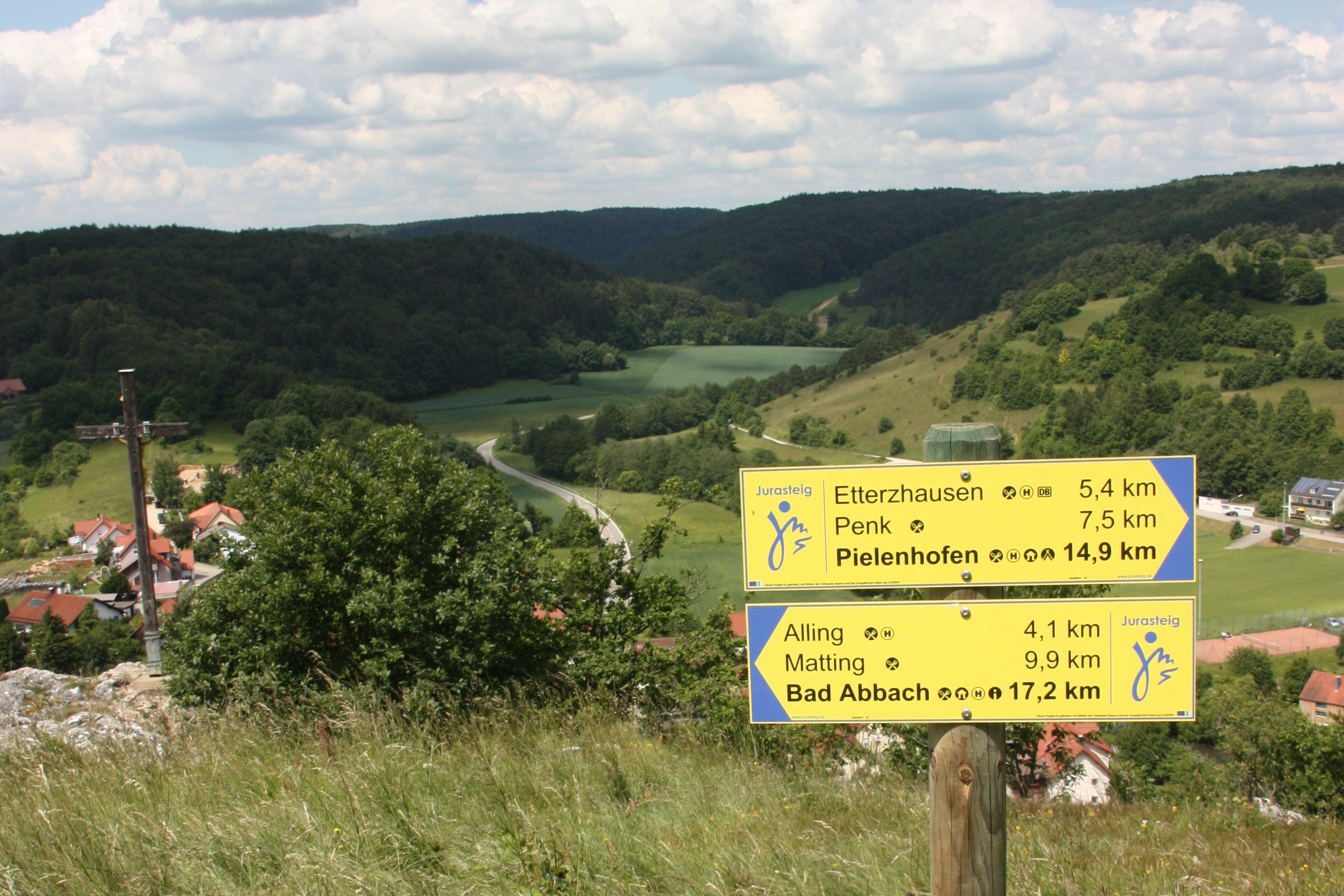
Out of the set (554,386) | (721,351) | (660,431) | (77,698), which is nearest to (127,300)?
(554,386)

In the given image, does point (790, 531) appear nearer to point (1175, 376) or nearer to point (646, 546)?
point (646, 546)

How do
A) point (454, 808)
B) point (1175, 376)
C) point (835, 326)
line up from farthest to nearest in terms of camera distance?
point (835, 326), point (1175, 376), point (454, 808)

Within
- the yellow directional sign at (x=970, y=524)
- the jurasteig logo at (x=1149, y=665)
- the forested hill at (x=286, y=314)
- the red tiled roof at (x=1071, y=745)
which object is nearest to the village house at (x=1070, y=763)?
the red tiled roof at (x=1071, y=745)

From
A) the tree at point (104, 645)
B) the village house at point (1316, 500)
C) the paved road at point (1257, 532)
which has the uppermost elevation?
the tree at point (104, 645)

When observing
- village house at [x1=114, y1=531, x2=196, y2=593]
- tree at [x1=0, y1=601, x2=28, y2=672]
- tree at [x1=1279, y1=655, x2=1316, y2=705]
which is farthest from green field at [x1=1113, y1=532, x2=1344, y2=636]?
village house at [x1=114, y1=531, x2=196, y2=593]

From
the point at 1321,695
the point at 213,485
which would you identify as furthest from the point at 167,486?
the point at 1321,695

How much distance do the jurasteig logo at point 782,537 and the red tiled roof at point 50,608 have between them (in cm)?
3727

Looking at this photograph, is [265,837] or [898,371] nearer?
[265,837]

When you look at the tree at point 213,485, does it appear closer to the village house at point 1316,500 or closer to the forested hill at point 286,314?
the forested hill at point 286,314

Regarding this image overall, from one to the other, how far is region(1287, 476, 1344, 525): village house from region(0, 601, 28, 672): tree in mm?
76635

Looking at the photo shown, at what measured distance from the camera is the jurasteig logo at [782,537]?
91.1 inches

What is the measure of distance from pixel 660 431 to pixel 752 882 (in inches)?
4220

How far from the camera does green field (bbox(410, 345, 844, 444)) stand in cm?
11450

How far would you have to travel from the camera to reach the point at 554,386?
14600 cm
